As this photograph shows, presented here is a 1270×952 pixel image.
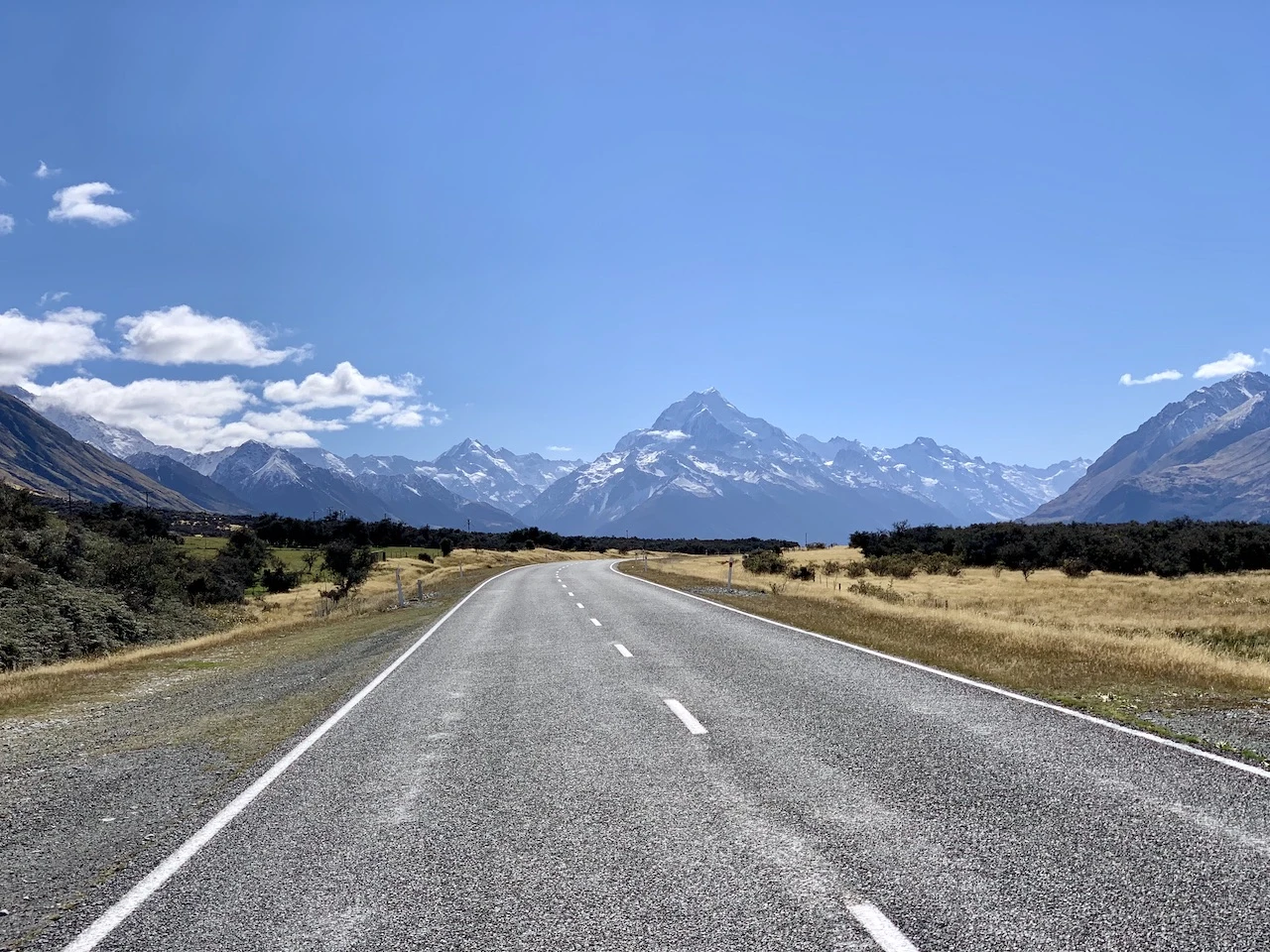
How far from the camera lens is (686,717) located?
8.81m

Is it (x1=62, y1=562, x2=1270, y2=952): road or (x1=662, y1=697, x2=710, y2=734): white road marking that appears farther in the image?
(x1=662, y1=697, x2=710, y2=734): white road marking

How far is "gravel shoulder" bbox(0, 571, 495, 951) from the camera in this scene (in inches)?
192

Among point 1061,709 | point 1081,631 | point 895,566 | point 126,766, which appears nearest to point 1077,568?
point 895,566

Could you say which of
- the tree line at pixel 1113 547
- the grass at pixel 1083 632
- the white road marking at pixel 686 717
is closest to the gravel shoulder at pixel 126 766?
the white road marking at pixel 686 717

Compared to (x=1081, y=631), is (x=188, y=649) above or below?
below

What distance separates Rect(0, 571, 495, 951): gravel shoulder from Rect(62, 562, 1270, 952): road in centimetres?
51

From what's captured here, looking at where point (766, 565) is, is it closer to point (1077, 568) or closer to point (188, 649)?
point (1077, 568)

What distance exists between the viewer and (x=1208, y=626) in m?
22.8

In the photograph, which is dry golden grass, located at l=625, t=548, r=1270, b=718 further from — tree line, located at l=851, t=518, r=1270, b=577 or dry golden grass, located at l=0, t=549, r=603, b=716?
dry golden grass, located at l=0, t=549, r=603, b=716

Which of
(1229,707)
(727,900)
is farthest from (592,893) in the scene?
(1229,707)

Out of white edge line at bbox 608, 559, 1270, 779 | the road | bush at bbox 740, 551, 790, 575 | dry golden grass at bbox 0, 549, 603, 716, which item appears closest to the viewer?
the road

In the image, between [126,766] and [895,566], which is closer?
[126,766]

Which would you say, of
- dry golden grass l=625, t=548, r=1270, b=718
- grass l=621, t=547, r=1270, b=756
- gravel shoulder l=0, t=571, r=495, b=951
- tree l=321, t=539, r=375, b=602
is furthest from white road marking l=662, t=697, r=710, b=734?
tree l=321, t=539, r=375, b=602

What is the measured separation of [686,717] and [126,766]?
19.4ft
